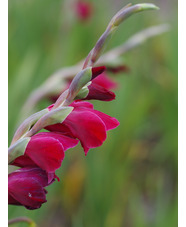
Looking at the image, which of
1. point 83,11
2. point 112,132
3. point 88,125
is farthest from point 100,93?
point 83,11

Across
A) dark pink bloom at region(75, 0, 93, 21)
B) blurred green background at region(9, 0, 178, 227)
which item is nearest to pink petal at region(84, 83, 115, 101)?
blurred green background at region(9, 0, 178, 227)

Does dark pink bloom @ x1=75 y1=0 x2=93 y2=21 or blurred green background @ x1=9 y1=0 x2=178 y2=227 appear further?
dark pink bloom @ x1=75 y1=0 x2=93 y2=21

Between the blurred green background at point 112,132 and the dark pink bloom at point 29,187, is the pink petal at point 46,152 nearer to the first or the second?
the dark pink bloom at point 29,187

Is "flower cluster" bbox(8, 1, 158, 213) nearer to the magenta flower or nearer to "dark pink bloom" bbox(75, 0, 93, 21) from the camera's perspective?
the magenta flower

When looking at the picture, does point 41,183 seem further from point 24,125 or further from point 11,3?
point 11,3
